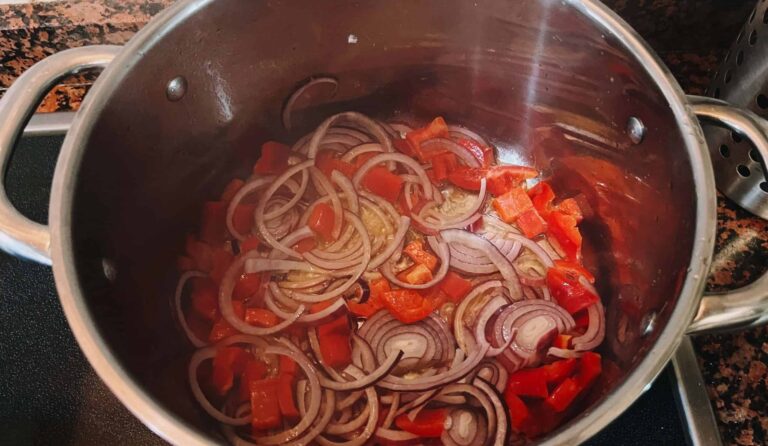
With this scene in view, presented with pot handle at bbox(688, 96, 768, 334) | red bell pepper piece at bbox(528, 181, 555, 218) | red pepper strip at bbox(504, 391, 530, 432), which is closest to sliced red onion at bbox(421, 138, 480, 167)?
red bell pepper piece at bbox(528, 181, 555, 218)

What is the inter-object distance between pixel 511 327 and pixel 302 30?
654 mm

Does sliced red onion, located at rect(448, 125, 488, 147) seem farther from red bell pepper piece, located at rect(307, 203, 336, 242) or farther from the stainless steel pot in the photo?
red bell pepper piece, located at rect(307, 203, 336, 242)

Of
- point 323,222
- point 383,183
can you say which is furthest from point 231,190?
point 383,183

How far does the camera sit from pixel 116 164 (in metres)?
0.93

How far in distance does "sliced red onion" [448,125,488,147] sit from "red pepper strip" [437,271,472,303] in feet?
1.00

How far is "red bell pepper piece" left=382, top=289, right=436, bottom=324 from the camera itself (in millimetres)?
1146

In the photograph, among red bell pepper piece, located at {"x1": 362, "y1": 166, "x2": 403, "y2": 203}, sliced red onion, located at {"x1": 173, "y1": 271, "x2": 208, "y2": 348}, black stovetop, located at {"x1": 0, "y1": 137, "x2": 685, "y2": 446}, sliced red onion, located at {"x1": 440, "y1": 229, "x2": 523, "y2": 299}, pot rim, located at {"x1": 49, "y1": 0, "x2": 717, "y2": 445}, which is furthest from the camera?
red bell pepper piece, located at {"x1": 362, "y1": 166, "x2": 403, "y2": 203}

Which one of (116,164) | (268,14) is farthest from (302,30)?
(116,164)

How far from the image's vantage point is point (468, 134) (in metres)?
1.32

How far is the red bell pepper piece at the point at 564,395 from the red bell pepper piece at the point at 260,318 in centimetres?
50

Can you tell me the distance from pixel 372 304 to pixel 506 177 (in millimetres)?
384

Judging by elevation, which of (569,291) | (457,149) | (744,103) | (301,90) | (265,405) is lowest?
(265,405)

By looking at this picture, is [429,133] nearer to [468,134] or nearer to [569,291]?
[468,134]

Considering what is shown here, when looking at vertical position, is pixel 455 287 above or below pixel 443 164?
below
